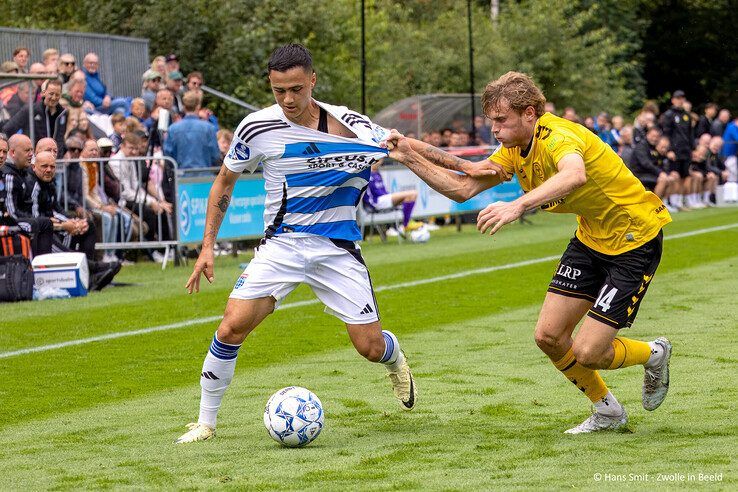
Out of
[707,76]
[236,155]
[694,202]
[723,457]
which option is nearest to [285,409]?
[236,155]

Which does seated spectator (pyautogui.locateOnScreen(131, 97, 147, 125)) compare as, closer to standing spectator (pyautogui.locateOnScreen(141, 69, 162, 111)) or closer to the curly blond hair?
standing spectator (pyautogui.locateOnScreen(141, 69, 162, 111))

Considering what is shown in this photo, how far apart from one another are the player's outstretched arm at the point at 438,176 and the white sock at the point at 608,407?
51.5 inches

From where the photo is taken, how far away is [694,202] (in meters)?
30.3

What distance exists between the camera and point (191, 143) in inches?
716

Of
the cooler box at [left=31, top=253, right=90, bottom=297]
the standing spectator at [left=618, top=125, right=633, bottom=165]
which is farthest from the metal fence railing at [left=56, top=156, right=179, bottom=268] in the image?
the standing spectator at [left=618, top=125, right=633, bottom=165]

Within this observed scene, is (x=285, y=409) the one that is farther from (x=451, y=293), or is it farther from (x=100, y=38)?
(x=100, y=38)

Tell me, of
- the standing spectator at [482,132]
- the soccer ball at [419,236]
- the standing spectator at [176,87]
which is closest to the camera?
the standing spectator at [176,87]

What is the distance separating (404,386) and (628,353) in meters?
1.39

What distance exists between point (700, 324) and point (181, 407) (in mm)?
5183

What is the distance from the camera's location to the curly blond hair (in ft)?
22.2

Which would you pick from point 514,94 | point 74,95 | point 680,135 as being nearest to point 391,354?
point 514,94

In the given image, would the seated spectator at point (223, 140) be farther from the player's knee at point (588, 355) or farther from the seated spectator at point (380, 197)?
the player's knee at point (588, 355)

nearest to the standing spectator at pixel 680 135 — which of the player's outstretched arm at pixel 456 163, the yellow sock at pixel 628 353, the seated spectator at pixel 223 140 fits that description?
the seated spectator at pixel 223 140

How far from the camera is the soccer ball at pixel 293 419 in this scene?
688 cm
